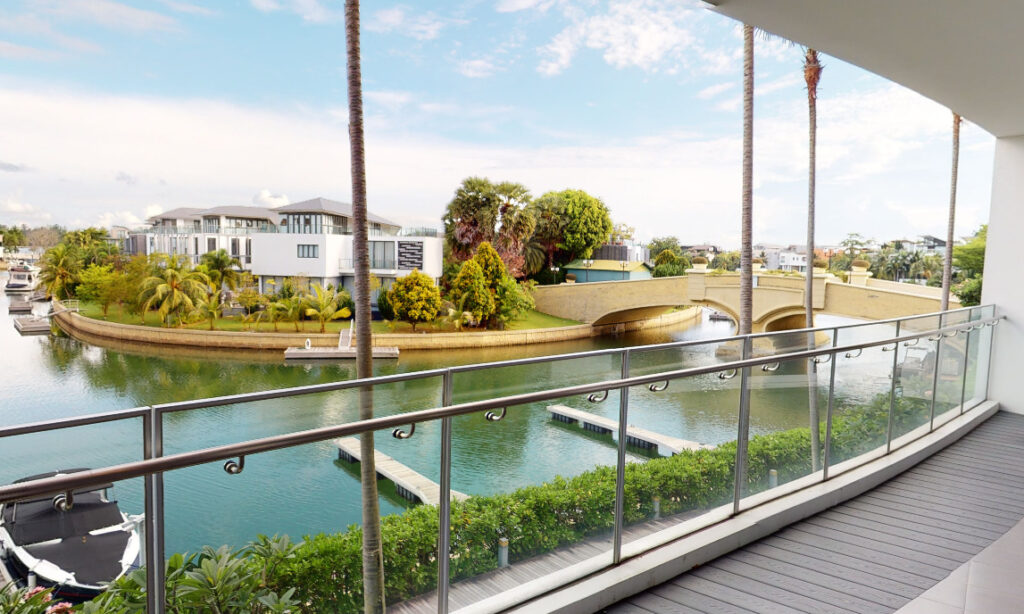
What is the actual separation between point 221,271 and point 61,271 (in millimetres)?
14458

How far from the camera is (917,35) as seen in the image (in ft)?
10.4

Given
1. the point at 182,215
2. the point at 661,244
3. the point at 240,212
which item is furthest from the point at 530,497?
the point at 661,244

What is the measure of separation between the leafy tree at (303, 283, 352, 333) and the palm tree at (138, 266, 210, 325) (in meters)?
5.09

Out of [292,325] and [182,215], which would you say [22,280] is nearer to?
[182,215]

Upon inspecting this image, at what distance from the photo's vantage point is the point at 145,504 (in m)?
1.64

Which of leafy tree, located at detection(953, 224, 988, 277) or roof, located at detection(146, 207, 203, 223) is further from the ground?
roof, located at detection(146, 207, 203, 223)

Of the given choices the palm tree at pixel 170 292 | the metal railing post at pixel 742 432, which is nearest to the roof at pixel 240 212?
the palm tree at pixel 170 292

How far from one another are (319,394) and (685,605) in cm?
166

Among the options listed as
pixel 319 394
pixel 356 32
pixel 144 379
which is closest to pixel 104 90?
pixel 144 379

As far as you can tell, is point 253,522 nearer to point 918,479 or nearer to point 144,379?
point 918,479

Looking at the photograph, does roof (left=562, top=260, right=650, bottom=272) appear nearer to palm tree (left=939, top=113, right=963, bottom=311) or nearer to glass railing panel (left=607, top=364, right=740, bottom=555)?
palm tree (left=939, top=113, right=963, bottom=311)

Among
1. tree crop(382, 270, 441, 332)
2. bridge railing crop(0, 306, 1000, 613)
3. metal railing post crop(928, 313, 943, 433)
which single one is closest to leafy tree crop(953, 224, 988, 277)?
tree crop(382, 270, 441, 332)

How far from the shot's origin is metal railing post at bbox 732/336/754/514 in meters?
3.27

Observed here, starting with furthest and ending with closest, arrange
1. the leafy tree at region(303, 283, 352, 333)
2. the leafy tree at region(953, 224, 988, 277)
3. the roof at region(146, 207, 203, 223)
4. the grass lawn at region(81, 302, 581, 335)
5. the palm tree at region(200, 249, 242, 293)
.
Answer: the roof at region(146, 207, 203, 223) < the palm tree at region(200, 249, 242, 293) < the grass lawn at region(81, 302, 581, 335) < the leafy tree at region(303, 283, 352, 333) < the leafy tree at region(953, 224, 988, 277)
